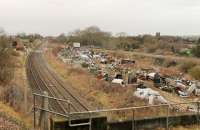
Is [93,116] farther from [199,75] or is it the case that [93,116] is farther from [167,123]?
[199,75]

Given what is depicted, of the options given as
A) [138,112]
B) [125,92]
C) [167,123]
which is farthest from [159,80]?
[167,123]

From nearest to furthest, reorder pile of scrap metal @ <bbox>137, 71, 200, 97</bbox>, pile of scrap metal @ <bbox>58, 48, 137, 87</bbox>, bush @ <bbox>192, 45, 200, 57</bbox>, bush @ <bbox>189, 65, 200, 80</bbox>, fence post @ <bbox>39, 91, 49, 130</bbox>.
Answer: fence post @ <bbox>39, 91, 49, 130</bbox>
pile of scrap metal @ <bbox>137, 71, 200, 97</bbox>
pile of scrap metal @ <bbox>58, 48, 137, 87</bbox>
bush @ <bbox>189, 65, 200, 80</bbox>
bush @ <bbox>192, 45, 200, 57</bbox>

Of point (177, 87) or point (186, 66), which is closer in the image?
point (177, 87)

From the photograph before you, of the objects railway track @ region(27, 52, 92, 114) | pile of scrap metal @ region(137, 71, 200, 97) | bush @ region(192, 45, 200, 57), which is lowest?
pile of scrap metal @ region(137, 71, 200, 97)

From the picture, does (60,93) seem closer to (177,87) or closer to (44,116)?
(177,87)

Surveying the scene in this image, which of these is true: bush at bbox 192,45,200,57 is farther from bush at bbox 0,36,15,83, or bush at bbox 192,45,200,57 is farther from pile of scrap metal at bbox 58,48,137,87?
bush at bbox 0,36,15,83

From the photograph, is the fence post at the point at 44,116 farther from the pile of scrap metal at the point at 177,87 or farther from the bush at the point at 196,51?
the bush at the point at 196,51

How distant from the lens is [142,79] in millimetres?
53875

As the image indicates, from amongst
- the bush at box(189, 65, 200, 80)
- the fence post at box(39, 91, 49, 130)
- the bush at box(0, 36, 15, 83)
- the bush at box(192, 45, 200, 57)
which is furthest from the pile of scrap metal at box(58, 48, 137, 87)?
the fence post at box(39, 91, 49, 130)

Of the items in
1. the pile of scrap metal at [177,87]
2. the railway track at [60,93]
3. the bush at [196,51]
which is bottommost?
the pile of scrap metal at [177,87]

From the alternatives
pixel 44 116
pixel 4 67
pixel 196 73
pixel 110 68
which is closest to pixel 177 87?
pixel 196 73

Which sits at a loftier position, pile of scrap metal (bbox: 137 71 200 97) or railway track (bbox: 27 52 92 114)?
railway track (bbox: 27 52 92 114)

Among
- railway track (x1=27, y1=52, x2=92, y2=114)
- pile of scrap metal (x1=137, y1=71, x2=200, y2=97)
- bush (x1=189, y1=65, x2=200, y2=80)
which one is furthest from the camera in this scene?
bush (x1=189, y1=65, x2=200, y2=80)

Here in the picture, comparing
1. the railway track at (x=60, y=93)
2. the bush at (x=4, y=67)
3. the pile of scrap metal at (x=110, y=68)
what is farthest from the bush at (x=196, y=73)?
the bush at (x=4, y=67)
